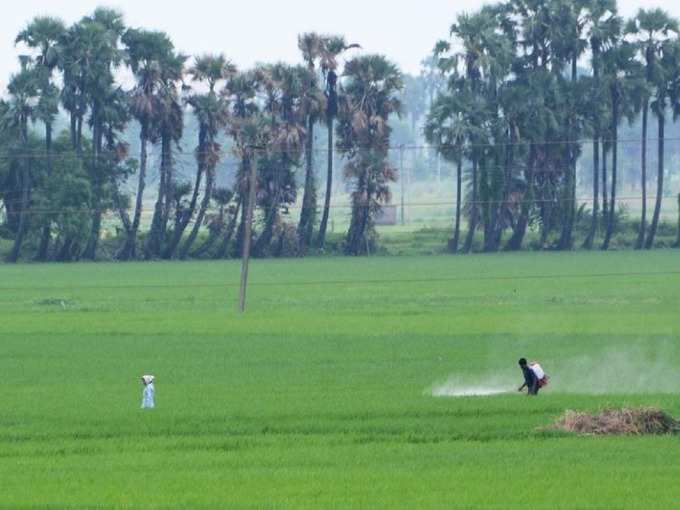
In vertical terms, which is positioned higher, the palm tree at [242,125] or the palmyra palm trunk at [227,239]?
the palm tree at [242,125]

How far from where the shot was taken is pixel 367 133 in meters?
114

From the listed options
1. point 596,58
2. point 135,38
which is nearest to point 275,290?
point 135,38

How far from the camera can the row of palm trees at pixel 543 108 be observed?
112 metres

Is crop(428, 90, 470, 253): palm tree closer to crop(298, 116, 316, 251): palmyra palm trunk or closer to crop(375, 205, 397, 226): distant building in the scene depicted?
crop(298, 116, 316, 251): palmyra palm trunk

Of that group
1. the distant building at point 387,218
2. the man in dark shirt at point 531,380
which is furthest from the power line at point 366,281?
the distant building at point 387,218

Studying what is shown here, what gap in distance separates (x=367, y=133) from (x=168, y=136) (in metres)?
12.0

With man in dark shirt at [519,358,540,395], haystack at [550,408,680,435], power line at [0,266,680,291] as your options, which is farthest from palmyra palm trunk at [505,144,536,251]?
haystack at [550,408,680,435]

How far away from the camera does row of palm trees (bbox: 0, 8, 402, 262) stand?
352 feet

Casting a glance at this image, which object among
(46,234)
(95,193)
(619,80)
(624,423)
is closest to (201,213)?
(95,193)

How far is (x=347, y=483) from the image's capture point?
1928 cm

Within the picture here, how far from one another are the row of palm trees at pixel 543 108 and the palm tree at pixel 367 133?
10.5 feet

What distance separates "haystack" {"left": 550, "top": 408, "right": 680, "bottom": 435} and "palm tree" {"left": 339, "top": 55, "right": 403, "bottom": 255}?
289 feet

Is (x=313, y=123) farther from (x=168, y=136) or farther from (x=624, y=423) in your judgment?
(x=624, y=423)

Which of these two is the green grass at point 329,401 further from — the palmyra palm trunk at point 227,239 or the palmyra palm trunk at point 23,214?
the palmyra palm trunk at point 227,239
